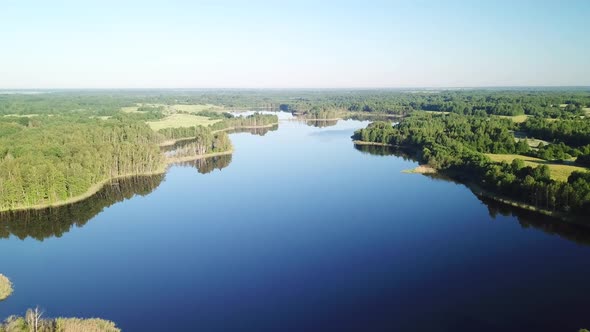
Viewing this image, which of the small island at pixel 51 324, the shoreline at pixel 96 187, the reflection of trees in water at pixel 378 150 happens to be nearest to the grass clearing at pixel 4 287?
the small island at pixel 51 324


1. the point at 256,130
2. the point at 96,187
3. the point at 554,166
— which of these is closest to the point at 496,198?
the point at 554,166

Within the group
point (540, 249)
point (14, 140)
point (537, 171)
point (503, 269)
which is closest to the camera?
point (503, 269)

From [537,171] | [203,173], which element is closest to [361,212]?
[537,171]

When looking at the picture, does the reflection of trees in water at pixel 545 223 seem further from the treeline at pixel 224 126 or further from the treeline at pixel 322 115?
the treeline at pixel 322 115

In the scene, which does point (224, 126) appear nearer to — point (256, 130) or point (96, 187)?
point (256, 130)

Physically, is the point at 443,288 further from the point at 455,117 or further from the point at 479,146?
the point at 455,117

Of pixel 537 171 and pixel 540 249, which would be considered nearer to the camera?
pixel 540 249

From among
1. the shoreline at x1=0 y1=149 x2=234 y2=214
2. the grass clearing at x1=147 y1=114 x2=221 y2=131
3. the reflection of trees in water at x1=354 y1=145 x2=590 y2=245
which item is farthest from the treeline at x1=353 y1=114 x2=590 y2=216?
the grass clearing at x1=147 y1=114 x2=221 y2=131
